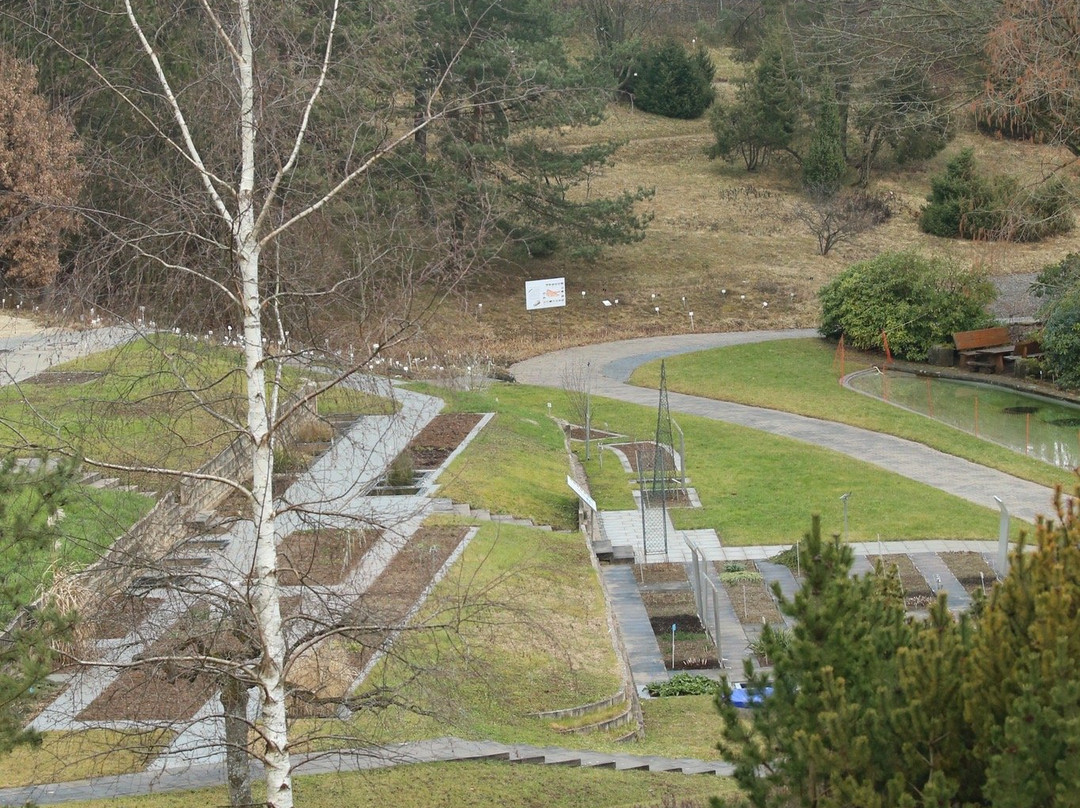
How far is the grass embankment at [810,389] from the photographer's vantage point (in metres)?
26.3

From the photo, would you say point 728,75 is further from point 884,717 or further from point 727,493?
point 884,717

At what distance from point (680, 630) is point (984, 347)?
2016 centimetres

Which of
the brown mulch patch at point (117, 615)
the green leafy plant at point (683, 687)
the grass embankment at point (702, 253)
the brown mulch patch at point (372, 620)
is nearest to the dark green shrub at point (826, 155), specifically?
the grass embankment at point (702, 253)

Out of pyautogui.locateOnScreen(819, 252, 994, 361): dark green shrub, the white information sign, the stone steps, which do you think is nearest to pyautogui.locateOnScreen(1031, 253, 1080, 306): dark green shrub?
pyautogui.locateOnScreen(819, 252, 994, 361): dark green shrub

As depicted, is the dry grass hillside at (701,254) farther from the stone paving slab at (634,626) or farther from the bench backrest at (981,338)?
the stone paving slab at (634,626)

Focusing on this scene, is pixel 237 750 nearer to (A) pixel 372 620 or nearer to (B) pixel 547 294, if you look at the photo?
(A) pixel 372 620

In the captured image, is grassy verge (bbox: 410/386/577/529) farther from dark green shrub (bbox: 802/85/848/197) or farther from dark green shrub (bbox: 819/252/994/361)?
dark green shrub (bbox: 802/85/848/197)

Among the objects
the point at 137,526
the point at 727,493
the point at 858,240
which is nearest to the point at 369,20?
the point at 137,526

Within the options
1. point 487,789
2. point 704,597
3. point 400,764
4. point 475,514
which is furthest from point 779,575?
point 400,764

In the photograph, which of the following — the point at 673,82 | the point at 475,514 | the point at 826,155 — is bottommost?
the point at 475,514

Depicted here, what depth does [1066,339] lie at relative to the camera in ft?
100

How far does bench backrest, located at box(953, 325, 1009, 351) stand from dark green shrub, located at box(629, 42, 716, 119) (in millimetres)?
30427

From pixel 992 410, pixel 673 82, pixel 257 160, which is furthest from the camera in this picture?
pixel 673 82

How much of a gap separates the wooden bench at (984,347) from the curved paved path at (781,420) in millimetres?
5977
